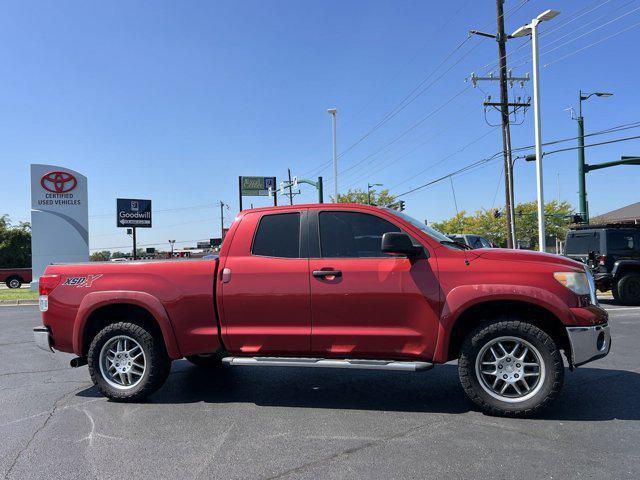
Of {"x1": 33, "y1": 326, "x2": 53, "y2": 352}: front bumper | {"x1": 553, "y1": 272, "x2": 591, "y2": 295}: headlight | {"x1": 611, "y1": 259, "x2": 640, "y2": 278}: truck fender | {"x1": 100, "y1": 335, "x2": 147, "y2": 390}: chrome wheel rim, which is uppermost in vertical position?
{"x1": 553, "y1": 272, "x2": 591, "y2": 295}: headlight

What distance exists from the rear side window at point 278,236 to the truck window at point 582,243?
37.1 ft

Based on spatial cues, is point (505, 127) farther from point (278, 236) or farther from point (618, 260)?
point (278, 236)

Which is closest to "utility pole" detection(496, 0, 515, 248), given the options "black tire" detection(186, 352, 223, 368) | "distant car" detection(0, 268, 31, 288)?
"black tire" detection(186, 352, 223, 368)

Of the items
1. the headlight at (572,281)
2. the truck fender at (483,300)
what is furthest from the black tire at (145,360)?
the headlight at (572,281)

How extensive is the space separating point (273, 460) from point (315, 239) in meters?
2.09

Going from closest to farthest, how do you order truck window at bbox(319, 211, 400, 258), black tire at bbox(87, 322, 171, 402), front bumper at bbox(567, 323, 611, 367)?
front bumper at bbox(567, 323, 611, 367) → truck window at bbox(319, 211, 400, 258) → black tire at bbox(87, 322, 171, 402)

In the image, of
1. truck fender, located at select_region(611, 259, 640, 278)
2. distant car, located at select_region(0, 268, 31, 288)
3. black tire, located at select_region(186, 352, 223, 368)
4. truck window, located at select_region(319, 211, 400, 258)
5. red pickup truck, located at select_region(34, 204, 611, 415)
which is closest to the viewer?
red pickup truck, located at select_region(34, 204, 611, 415)

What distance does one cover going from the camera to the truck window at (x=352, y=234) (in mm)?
4758

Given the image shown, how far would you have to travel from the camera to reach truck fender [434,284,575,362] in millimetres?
4207

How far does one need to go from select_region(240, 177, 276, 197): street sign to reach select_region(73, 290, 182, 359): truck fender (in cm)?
4592

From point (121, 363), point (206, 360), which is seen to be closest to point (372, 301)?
point (121, 363)

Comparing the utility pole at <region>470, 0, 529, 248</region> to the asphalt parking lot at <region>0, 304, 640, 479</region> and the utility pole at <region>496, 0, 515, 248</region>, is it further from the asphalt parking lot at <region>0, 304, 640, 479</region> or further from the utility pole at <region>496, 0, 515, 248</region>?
the asphalt parking lot at <region>0, 304, 640, 479</region>

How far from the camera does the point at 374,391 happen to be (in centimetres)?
532

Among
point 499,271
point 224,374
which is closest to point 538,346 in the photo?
point 499,271
